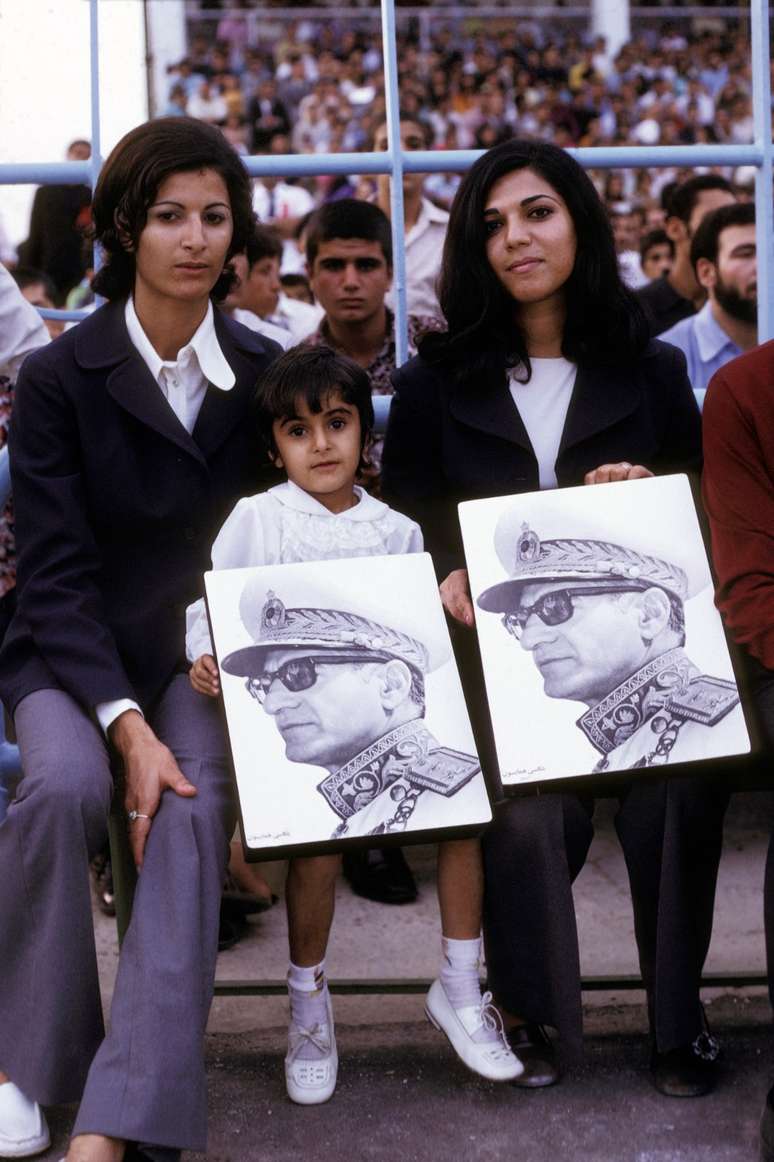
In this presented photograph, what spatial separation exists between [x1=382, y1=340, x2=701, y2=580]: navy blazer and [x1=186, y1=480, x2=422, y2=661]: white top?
0.22m

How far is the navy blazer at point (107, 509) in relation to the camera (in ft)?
9.01

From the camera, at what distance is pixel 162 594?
9.27 ft

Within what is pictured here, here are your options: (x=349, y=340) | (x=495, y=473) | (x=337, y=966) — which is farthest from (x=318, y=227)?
(x=337, y=966)

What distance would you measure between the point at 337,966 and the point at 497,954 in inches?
38.4

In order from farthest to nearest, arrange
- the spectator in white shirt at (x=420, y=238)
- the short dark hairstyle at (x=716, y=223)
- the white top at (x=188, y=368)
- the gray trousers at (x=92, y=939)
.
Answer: the spectator in white shirt at (x=420, y=238) < the short dark hairstyle at (x=716, y=223) < the white top at (x=188, y=368) < the gray trousers at (x=92, y=939)

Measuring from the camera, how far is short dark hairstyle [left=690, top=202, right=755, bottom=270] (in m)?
5.08

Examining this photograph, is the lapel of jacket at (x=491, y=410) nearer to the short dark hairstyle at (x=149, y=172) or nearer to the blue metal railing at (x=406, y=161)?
the blue metal railing at (x=406, y=161)


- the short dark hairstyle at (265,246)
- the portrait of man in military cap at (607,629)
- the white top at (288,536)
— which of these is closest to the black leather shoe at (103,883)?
the white top at (288,536)

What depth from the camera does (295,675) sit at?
2566 millimetres

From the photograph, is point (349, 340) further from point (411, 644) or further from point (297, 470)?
point (411, 644)

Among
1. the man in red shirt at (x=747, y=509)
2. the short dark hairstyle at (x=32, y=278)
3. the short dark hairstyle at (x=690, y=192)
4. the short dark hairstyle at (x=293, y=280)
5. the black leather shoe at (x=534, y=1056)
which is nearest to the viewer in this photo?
the man in red shirt at (x=747, y=509)

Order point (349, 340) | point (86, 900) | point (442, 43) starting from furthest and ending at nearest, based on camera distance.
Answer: point (442, 43) < point (349, 340) < point (86, 900)

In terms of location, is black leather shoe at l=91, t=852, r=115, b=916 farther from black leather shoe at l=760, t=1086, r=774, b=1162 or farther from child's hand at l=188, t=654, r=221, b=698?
black leather shoe at l=760, t=1086, r=774, b=1162

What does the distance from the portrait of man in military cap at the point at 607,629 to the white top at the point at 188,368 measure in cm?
59
